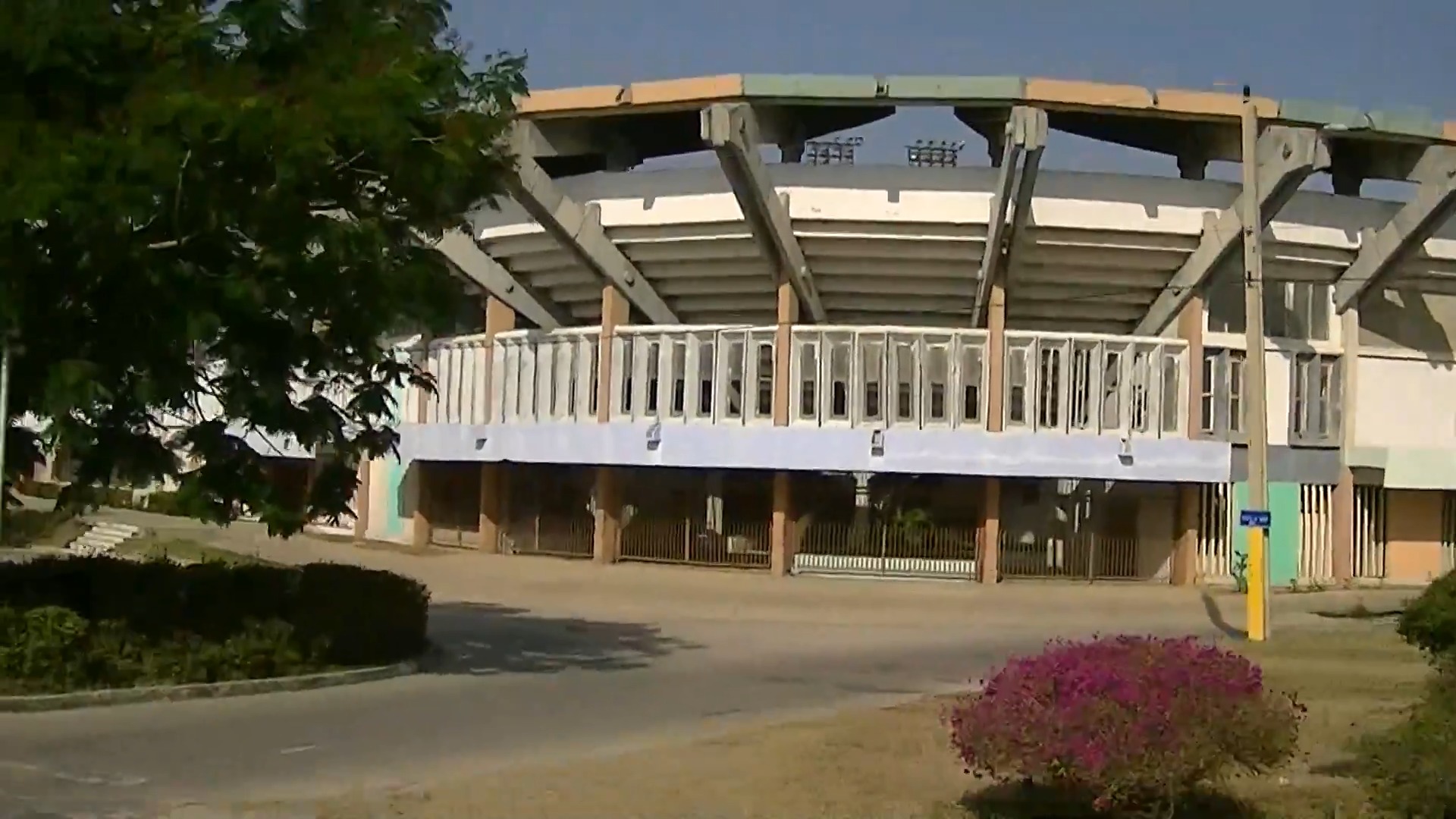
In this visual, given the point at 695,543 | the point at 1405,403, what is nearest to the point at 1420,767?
the point at 695,543

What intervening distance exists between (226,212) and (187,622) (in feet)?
13.2

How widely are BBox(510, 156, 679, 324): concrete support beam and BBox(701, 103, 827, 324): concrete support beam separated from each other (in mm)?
3266

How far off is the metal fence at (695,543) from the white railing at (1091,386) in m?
5.88

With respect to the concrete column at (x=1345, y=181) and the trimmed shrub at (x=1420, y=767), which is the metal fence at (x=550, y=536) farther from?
the trimmed shrub at (x=1420, y=767)

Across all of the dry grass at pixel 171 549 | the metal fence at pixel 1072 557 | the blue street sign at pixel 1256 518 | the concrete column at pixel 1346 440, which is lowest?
the dry grass at pixel 171 549

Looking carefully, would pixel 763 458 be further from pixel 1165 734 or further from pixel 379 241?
pixel 1165 734

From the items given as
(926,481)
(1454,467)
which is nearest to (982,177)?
(926,481)

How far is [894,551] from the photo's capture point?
33.5m

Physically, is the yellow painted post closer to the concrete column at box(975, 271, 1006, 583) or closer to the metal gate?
the concrete column at box(975, 271, 1006, 583)

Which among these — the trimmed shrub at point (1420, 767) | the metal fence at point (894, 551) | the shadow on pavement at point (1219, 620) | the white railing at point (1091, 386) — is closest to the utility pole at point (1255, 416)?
the shadow on pavement at point (1219, 620)

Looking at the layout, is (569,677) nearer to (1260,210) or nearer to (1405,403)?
(1260,210)

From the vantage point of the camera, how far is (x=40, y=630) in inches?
549

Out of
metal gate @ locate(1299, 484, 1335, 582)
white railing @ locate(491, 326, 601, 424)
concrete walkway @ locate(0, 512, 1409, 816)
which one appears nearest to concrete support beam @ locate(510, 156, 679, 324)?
white railing @ locate(491, 326, 601, 424)

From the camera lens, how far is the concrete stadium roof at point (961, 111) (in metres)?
29.5
